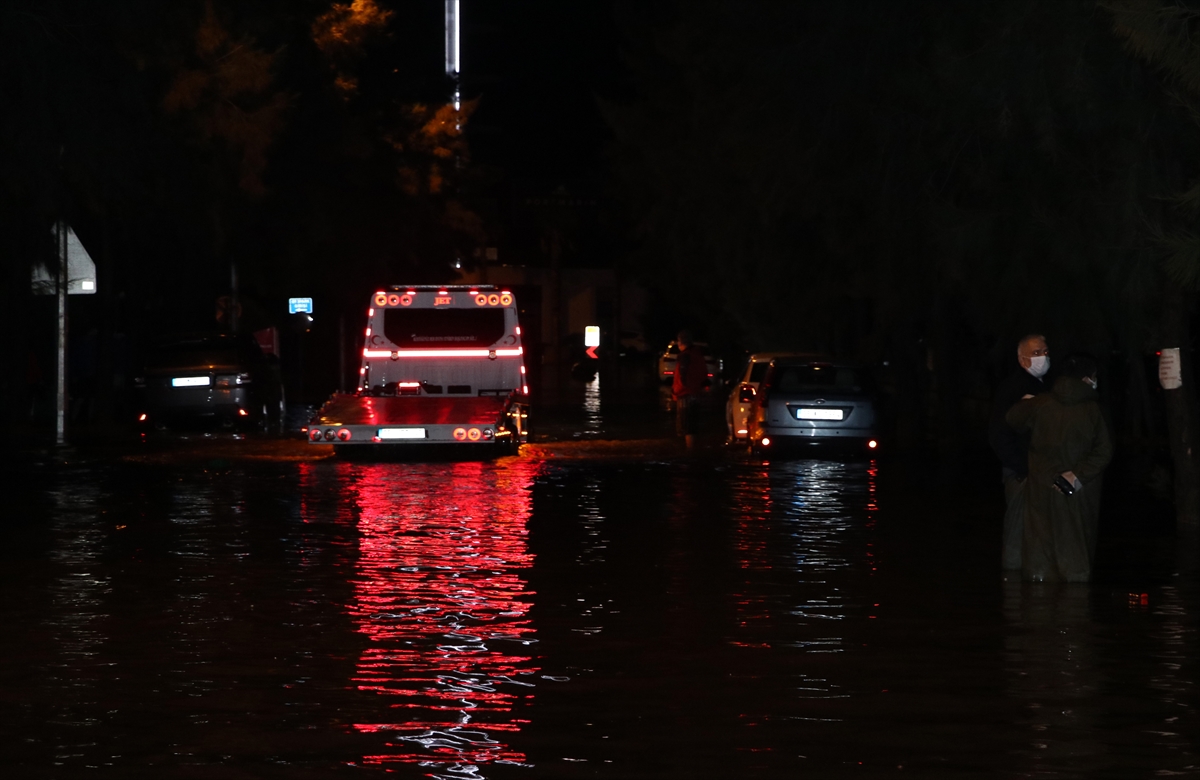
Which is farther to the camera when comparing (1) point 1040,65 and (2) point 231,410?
(2) point 231,410

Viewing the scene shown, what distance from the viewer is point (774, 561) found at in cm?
1471

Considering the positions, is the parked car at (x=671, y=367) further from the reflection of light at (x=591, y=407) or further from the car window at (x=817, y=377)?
the car window at (x=817, y=377)

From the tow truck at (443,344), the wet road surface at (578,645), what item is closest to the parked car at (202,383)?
the tow truck at (443,344)

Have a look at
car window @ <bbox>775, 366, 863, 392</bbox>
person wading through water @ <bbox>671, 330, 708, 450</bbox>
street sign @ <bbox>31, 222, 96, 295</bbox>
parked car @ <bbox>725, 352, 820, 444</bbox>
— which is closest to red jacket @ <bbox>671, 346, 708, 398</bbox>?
person wading through water @ <bbox>671, 330, 708, 450</bbox>

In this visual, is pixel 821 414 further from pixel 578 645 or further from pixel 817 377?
pixel 578 645

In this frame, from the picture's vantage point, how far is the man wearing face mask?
1334 centimetres

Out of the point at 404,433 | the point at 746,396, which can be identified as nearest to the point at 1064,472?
the point at 404,433

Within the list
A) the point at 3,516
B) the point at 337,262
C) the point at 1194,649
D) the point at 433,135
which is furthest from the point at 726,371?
the point at 1194,649

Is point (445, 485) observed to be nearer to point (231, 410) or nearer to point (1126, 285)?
point (1126, 285)

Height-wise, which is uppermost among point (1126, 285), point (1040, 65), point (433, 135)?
point (433, 135)

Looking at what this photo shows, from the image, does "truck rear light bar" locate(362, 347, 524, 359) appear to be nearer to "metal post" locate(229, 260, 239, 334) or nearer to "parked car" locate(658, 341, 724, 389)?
"metal post" locate(229, 260, 239, 334)

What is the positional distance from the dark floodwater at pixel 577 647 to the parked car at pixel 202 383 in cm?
1320

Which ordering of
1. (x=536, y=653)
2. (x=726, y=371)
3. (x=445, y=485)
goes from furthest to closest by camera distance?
(x=726, y=371), (x=445, y=485), (x=536, y=653)

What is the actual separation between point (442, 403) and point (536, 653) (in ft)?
51.6
